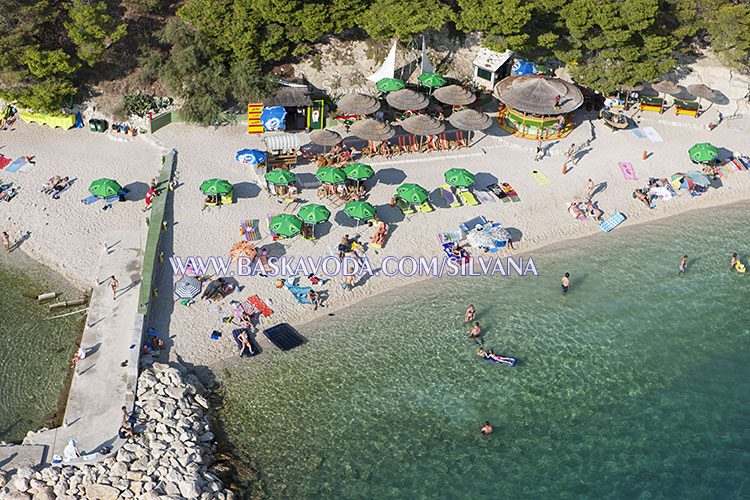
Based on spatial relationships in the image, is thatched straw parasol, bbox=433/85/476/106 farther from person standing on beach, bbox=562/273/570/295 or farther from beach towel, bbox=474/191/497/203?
person standing on beach, bbox=562/273/570/295

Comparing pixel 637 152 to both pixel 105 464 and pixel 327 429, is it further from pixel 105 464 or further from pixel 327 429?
pixel 105 464

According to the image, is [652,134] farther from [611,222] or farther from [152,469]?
[152,469]

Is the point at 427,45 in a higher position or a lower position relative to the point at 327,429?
higher

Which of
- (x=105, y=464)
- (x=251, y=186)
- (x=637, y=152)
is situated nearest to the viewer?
(x=105, y=464)

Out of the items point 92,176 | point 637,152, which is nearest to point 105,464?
point 92,176

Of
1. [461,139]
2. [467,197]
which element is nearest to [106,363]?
[467,197]

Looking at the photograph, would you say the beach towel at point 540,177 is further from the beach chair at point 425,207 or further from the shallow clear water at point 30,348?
the shallow clear water at point 30,348

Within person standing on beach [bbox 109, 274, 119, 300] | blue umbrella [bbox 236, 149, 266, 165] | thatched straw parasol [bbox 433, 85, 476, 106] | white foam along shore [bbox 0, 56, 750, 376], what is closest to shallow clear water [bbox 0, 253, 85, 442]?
white foam along shore [bbox 0, 56, 750, 376]

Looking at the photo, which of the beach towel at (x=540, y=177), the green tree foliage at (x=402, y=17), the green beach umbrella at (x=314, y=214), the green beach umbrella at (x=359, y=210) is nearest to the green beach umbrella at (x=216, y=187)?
the green beach umbrella at (x=314, y=214)
